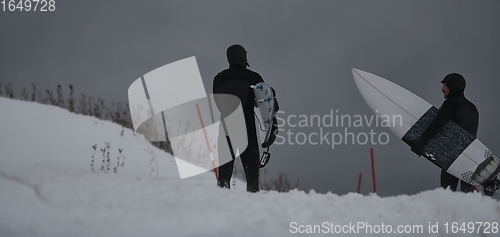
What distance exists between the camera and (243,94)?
4363mm

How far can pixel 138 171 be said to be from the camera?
→ 6.95 m

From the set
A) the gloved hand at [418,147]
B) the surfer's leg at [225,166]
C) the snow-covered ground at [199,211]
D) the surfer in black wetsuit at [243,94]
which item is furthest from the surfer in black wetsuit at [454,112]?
the surfer's leg at [225,166]

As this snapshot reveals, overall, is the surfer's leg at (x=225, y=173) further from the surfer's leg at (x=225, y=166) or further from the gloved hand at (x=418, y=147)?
the gloved hand at (x=418, y=147)

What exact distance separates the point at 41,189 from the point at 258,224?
A: 1377mm

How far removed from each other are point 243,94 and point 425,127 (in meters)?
2.49

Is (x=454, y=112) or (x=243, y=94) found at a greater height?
(x=243, y=94)

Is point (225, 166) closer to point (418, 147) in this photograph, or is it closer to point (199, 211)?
point (199, 211)

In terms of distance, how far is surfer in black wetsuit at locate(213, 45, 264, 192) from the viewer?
4320 millimetres

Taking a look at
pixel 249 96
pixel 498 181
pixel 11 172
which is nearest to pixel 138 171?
pixel 249 96

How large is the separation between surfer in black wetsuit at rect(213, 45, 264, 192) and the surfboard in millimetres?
2091

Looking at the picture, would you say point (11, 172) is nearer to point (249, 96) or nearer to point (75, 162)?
point (249, 96)

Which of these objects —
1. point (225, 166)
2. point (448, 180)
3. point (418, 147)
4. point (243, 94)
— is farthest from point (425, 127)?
point (225, 166)

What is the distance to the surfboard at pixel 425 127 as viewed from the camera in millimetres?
4839

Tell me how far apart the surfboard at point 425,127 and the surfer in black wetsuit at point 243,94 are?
6.86 ft
